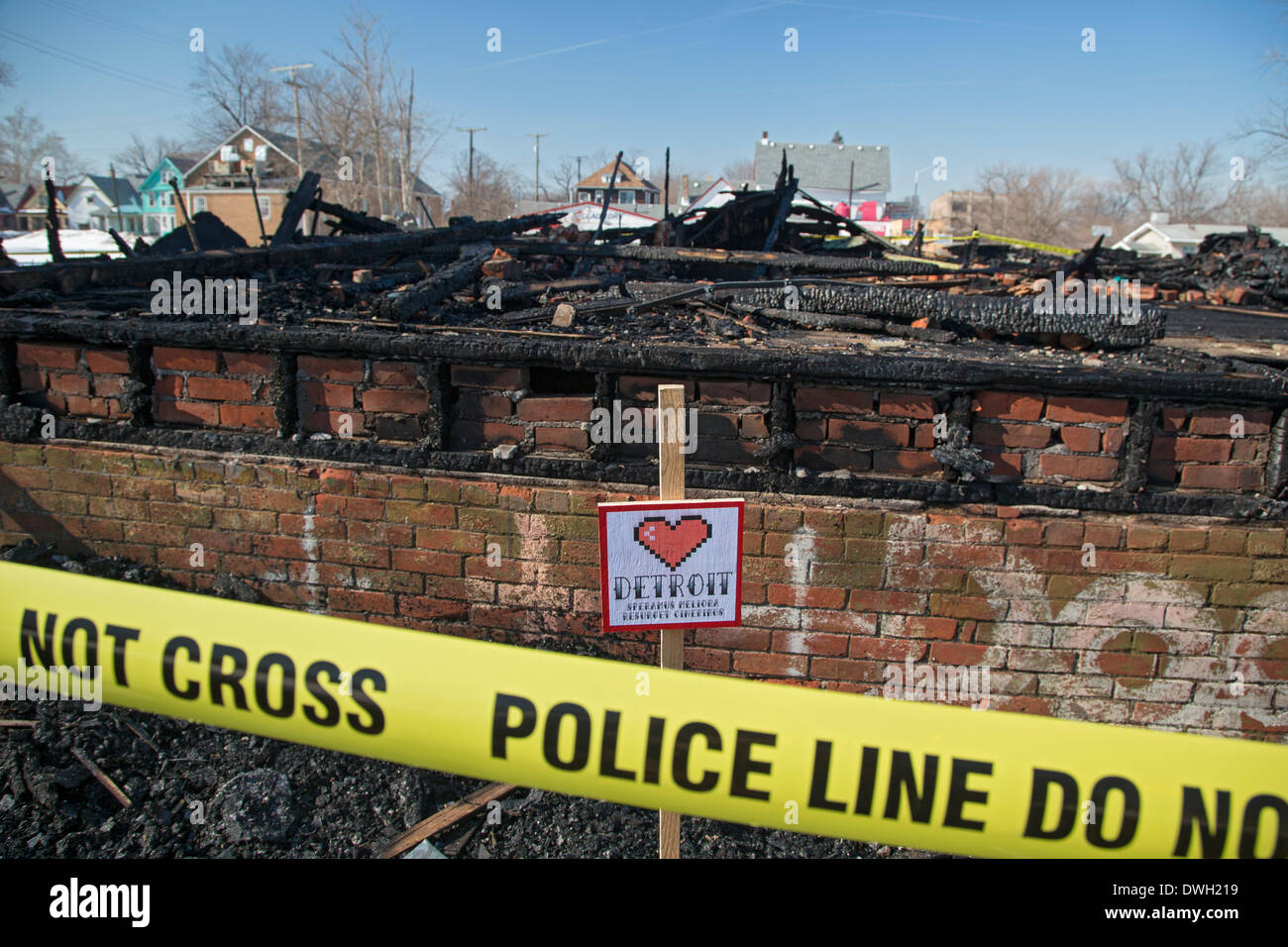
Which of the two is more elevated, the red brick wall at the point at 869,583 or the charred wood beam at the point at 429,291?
the charred wood beam at the point at 429,291

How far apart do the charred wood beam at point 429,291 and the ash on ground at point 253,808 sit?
1926 mm

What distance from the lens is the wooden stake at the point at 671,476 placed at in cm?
207

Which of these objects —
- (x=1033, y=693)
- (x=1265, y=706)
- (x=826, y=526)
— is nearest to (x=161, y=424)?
(x=826, y=526)

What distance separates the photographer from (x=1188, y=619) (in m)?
2.91

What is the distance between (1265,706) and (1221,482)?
95 cm

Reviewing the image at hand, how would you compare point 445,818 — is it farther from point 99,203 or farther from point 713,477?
point 99,203

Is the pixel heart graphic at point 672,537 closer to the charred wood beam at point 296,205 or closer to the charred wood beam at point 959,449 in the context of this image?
the charred wood beam at point 959,449

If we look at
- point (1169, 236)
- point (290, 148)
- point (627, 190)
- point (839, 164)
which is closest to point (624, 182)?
point (627, 190)

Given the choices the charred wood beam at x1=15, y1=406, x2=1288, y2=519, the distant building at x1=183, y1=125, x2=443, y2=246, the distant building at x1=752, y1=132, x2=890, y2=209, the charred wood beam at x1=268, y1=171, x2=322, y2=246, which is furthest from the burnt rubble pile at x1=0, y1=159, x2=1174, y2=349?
the distant building at x1=752, y1=132, x2=890, y2=209

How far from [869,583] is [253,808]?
2.44 meters

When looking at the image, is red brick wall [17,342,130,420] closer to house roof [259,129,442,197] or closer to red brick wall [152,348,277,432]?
red brick wall [152,348,277,432]

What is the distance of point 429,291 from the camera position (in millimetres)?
3979

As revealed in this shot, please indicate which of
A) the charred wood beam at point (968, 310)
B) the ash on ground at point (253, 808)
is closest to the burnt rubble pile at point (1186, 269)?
the charred wood beam at point (968, 310)

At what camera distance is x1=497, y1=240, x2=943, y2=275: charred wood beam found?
6.48m
